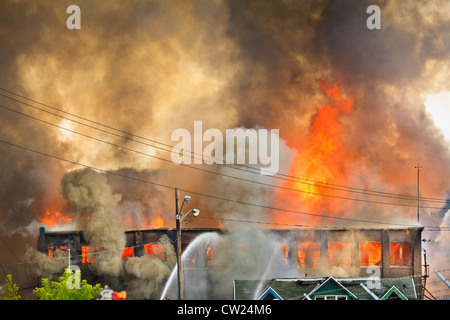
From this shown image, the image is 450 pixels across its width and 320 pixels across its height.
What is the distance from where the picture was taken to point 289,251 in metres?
49.9

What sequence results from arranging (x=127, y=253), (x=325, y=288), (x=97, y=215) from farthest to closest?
(x=127, y=253)
(x=97, y=215)
(x=325, y=288)

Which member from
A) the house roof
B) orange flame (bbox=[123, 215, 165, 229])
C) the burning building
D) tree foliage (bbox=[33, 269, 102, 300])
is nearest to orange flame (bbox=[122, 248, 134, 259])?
the burning building

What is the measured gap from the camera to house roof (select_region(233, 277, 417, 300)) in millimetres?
34062

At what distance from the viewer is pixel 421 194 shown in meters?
63.8

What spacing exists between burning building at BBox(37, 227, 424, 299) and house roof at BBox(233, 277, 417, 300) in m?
10.6

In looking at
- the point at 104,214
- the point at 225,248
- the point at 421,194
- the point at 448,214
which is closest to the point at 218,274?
the point at 225,248

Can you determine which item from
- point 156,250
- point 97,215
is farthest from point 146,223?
point 97,215

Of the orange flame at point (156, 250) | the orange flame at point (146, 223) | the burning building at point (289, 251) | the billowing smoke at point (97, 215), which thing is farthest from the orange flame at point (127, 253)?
the orange flame at point (146, 223)

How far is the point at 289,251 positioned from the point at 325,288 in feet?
52.0

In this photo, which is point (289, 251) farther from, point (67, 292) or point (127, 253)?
point (67, 292)

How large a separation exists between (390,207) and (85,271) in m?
33.8

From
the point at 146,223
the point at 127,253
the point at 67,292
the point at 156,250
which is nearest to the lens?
the point at 67,292

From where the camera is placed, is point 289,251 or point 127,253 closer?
point 127,253
